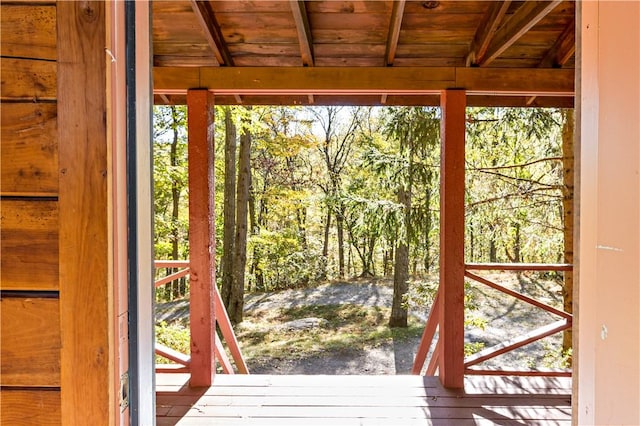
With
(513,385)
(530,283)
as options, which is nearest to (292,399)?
(513,385)

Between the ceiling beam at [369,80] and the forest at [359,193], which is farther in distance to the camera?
the forest at [359,193]

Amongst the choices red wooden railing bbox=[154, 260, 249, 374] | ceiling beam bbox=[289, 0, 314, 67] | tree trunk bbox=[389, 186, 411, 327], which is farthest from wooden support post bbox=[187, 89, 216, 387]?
tree trunk bbox=[389, 186, 411, 327]

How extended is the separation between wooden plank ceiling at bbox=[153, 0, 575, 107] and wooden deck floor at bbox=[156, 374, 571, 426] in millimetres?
2374

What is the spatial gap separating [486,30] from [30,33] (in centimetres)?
254

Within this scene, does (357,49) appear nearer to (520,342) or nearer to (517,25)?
(517,25)

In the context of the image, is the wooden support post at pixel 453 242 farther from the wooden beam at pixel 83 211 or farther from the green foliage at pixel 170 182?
the green foliage at pixel 170 182

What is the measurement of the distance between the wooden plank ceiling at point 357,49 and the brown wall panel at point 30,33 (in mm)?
1785

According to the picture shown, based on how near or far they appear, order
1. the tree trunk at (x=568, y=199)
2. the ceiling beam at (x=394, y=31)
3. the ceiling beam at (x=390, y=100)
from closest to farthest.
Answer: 1. the ceiling beam at (x=394, y=31)
2. the ceiling beam at (x=390, y=100)
3. the tree trunk at (x=568, y=199)

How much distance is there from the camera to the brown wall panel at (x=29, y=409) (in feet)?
2.12

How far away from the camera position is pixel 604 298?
2.00 ft

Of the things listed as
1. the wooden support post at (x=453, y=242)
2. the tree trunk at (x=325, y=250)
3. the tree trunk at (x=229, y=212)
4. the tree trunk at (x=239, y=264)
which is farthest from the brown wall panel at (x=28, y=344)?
the tree trunk at (x=325, y=250)

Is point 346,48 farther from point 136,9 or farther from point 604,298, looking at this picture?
point 604,298

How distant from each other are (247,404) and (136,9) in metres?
2.56

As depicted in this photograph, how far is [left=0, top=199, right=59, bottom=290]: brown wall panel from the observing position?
64 cm
